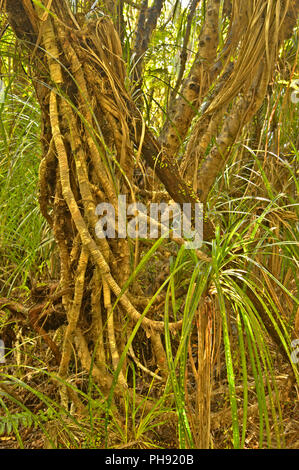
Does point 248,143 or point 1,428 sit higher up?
point 248,143

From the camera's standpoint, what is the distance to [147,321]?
2.96ft

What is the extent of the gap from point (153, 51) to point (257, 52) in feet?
2.49

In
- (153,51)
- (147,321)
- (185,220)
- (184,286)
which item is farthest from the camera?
(153,51)

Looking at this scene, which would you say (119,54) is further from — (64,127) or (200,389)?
(200,389)

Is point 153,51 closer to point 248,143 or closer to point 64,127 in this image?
point 248,143

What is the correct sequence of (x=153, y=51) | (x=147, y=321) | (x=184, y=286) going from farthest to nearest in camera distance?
(x=153, y=51), (x=184, y=286), (x=147, y=321)

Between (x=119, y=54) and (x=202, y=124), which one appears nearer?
(x=119, y=54)

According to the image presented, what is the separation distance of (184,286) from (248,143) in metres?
0.77

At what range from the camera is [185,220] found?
102 cm
